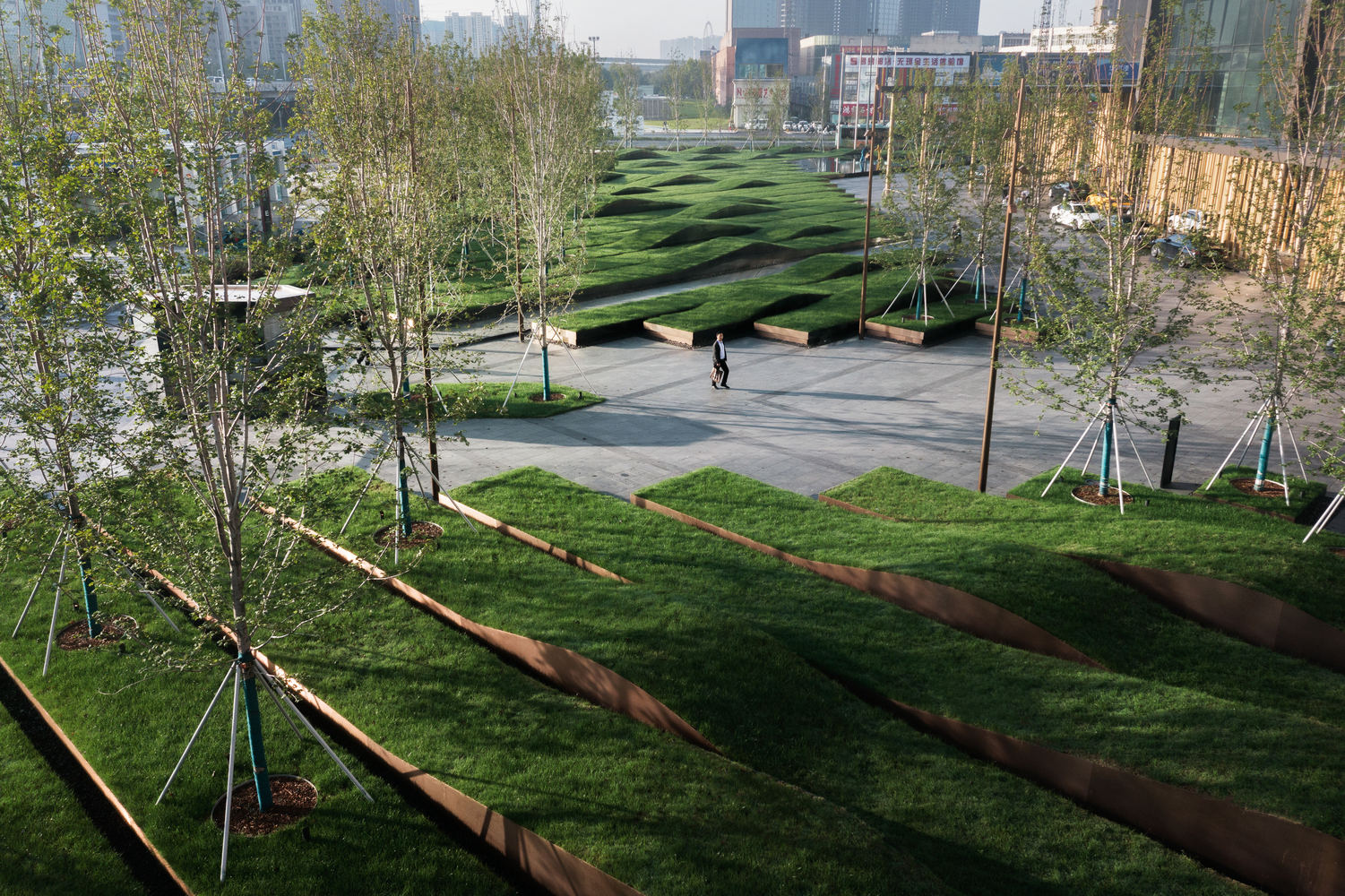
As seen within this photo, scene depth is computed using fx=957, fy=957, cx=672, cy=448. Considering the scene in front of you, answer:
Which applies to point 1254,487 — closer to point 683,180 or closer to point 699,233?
point 699,233

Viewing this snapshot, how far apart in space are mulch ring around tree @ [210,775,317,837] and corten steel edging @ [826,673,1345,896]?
21.3 ft

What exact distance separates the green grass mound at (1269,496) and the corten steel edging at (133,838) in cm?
1659

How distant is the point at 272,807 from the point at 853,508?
34.2ft

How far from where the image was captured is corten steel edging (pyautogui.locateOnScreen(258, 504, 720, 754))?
10.4 meters

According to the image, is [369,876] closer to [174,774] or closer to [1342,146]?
[174,774]

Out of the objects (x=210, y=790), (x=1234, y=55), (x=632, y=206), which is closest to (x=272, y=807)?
(x=210, y=790)

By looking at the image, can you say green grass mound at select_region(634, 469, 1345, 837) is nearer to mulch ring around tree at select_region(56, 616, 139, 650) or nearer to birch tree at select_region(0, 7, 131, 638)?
birch tree at select_region(0, 7, 131, 638)

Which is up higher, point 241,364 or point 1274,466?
point 241,364

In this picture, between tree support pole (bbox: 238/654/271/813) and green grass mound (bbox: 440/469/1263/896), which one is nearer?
green grass mound (bbox: 440/469/1263/896)

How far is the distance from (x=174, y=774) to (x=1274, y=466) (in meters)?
19.2

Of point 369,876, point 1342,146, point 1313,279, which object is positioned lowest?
point 369,876

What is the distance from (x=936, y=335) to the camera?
29.0 m

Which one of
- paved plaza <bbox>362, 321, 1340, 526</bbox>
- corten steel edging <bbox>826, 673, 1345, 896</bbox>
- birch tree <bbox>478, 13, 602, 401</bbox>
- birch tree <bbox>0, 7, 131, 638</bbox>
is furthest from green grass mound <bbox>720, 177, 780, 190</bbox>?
corten steel edging <bbox>826, 673, 1345, 896</bbox>

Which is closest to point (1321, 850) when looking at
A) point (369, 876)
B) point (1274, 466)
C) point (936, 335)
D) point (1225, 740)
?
point (1225, 740)
